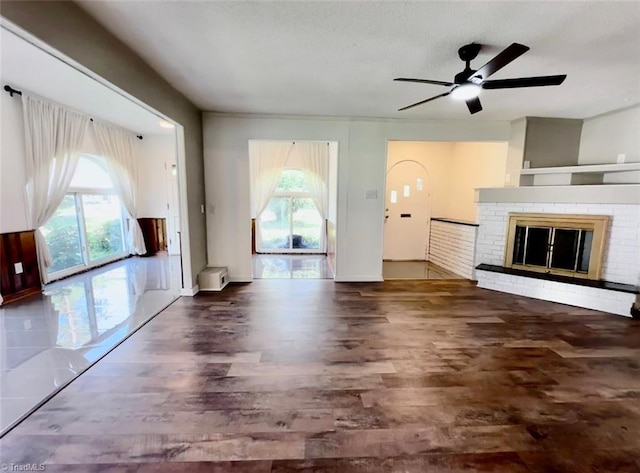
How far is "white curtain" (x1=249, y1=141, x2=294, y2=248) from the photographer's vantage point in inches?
249

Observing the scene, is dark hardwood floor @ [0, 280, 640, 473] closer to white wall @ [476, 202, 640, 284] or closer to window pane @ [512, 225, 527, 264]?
white wall @ [476, 202, 640, 284]

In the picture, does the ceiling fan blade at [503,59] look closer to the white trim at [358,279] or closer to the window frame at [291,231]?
the white trim at [358,279]

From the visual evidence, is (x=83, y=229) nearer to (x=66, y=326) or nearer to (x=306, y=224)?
(x=66, y=326)

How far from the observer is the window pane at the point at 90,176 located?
5.04 metres

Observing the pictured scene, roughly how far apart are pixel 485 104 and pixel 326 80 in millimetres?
2187

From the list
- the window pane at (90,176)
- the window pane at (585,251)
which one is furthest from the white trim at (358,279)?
the window pane at (90,176)

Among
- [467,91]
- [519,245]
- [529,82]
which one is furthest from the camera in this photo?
[519,245]

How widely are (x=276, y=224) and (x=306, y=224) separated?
0.71 m

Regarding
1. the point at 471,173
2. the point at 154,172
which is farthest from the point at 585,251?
the point at 154,172

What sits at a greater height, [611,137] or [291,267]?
[611,137]

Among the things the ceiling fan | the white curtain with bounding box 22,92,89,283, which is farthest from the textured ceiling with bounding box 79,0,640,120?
the white curtain with bounding box 22,92,89,283

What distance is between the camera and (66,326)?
2.97m

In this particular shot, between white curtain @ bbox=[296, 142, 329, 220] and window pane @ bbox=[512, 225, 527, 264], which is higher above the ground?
white curtain @ bbox=[296, 142, 329, 220]

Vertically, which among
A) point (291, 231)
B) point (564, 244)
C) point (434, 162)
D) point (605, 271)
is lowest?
point (605, 271)
